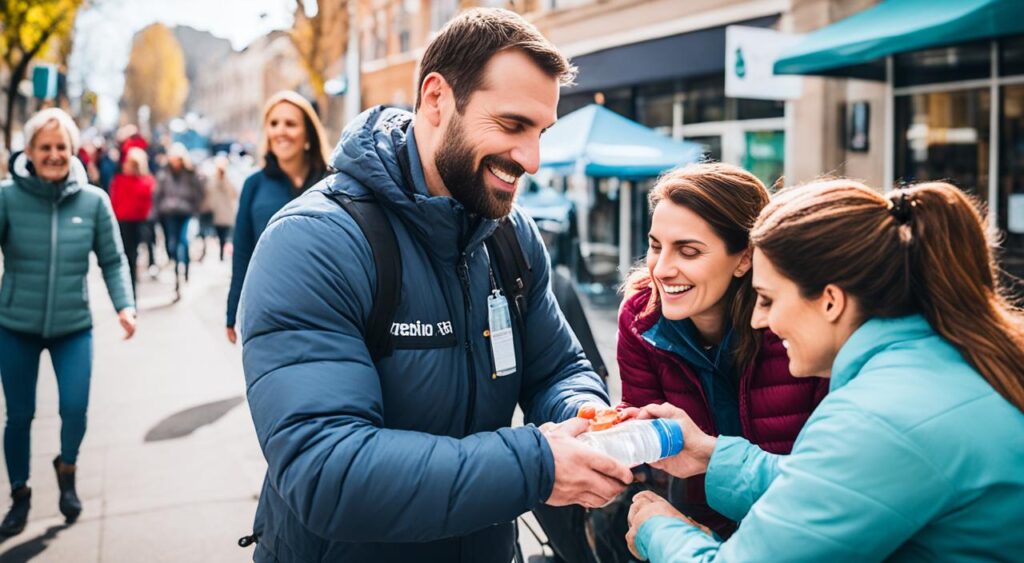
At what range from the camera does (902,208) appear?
1.65 m

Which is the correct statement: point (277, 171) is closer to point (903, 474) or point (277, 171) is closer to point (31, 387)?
point (31, 387)

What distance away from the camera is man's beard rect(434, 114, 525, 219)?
1.90 m

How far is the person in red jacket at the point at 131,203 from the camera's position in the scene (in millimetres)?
10609

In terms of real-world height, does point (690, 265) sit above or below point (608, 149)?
below

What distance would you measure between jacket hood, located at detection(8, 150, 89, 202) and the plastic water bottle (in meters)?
3.75

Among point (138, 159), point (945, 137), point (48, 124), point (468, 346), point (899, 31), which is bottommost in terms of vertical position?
point (468, 346)

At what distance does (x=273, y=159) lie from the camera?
5145mm

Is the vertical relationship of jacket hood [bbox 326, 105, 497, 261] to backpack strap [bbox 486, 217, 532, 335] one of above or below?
above

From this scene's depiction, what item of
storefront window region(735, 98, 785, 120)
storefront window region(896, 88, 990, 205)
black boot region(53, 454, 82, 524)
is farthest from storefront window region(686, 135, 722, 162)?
black boot region(53, 454, 82, 524)

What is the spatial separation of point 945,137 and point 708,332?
858cm

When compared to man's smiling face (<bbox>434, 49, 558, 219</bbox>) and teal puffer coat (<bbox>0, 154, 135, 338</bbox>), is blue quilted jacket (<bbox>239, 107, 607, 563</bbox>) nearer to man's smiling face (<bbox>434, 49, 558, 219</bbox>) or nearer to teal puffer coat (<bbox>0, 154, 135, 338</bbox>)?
man's smiling face (<bbox>434, 49, 558, 219</bbox>)

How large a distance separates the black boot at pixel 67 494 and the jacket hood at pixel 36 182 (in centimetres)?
137

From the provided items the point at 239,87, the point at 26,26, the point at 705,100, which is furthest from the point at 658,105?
the point at 239,87

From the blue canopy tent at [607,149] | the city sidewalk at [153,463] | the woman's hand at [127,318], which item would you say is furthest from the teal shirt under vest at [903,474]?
the blue canopy tent at [607,149]
